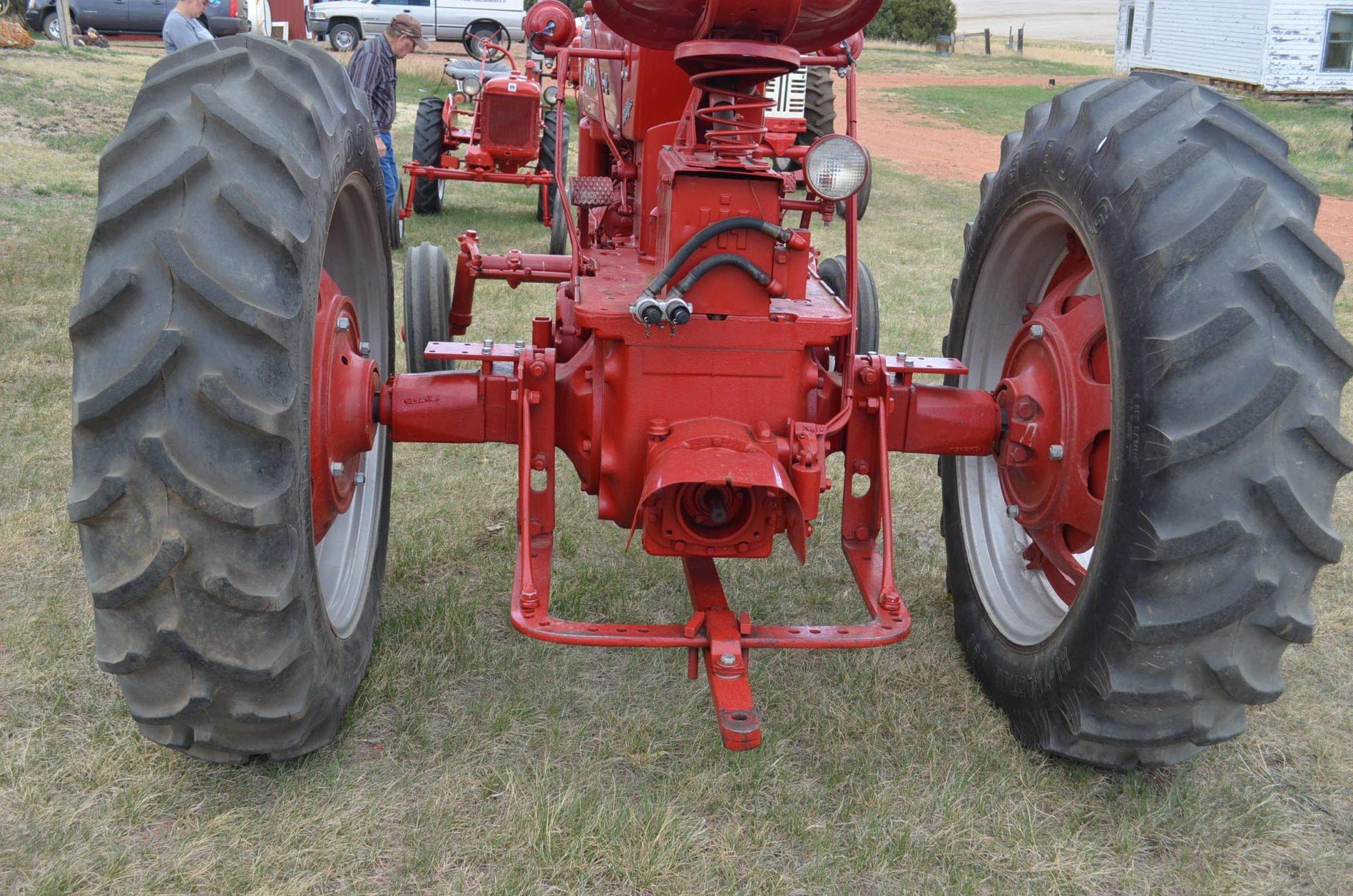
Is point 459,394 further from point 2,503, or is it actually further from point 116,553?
point 2,503

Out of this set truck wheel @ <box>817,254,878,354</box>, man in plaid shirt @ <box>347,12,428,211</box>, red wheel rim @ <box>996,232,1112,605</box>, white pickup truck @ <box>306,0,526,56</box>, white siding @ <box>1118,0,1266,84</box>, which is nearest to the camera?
red wheel rim @ <box>996,232,1112,605</box>

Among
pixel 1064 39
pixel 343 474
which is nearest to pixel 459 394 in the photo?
pixel 343 474

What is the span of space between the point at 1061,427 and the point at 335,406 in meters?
1.97

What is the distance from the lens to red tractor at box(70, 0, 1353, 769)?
2.38 meters

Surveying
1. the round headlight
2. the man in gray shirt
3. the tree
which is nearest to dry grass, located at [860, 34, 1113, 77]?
the tree

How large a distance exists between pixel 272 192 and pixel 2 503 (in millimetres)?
2642

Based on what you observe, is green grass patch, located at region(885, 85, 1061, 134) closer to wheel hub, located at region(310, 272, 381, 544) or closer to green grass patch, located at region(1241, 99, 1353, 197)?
green grass patch, located at region(1241, 99, 1353, 197)

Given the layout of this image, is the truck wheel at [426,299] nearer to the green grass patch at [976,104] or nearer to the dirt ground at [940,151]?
the dirt ground at [940,151]

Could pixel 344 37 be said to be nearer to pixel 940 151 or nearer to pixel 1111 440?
pixel 940 151

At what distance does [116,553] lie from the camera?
7.82ft

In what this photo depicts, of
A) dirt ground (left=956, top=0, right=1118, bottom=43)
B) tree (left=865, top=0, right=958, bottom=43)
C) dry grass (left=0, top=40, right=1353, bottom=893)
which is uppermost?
dirt ground (left=956, top=0, right=1118, bottom=43)

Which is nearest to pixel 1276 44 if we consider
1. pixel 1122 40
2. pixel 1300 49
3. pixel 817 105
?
pixel 1300 49

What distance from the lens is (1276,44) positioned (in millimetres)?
27578

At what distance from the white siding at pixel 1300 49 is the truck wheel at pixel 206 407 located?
100ft
